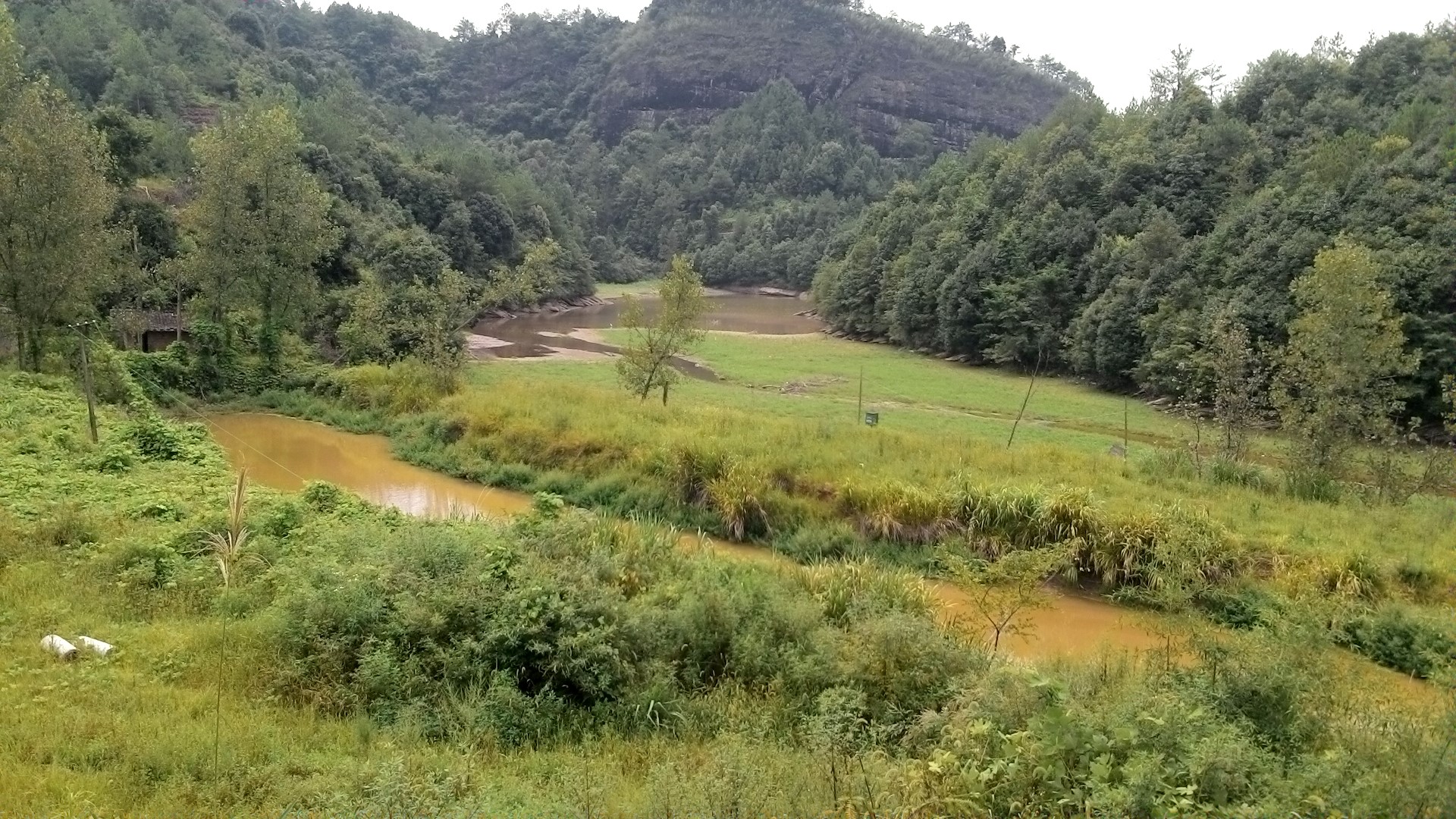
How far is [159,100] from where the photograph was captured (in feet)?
187

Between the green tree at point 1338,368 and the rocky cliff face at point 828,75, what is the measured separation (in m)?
146

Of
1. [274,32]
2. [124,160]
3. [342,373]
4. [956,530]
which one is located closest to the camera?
[956,530]

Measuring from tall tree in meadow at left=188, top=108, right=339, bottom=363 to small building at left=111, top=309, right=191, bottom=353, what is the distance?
279 centimetres

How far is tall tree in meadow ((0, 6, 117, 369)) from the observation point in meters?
20.6

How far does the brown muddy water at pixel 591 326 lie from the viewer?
45.2 meters

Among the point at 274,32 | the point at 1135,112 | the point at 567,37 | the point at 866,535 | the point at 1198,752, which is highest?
the point at 567,37

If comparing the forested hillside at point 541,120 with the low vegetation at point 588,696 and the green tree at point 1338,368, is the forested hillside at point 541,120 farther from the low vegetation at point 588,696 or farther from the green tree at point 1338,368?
the green tree at point 1338,368

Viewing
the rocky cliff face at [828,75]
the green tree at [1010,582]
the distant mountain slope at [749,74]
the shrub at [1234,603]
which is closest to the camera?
the green tree at [1010,582]

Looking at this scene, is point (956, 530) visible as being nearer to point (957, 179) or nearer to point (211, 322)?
point (211, 322)

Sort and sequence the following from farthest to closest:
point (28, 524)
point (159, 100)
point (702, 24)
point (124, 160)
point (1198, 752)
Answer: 1. point (702, 24)
2. point (159, 100)
3. point (124, 160)
4. point (28, 524)
5. point (1198, 752)

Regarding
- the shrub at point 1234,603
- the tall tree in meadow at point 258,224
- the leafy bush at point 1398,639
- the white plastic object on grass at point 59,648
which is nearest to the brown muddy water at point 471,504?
the leafy bush at point 1398,639

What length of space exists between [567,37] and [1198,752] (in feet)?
630

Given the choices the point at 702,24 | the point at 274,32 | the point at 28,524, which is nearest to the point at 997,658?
the point at 28,524

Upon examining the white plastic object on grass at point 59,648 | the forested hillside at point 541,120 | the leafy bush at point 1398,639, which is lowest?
the leafy bush at point 1398,639
